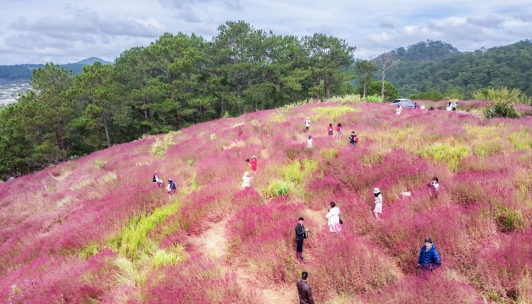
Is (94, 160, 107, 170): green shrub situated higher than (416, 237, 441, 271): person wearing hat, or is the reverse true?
(416, 237, 441, 271): person wearing hat

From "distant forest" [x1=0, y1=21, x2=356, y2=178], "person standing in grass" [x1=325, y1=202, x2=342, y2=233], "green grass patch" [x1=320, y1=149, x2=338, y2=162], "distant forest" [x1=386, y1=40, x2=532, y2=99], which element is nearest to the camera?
"person standing in grass" [x1=325, y1=202, x2=342, y2=233]

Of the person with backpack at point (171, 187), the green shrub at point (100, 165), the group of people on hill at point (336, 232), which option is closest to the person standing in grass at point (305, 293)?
the group of people on hill at point (336, 232)

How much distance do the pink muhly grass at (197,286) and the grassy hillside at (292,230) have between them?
2cm

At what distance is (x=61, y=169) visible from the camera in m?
24.5

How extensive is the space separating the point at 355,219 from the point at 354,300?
2647 mm

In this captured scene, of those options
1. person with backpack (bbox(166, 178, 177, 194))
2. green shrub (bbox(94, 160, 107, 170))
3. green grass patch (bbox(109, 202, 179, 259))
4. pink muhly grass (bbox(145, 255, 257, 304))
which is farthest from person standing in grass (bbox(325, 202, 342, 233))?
green shrub (bbox(94, 160, 107, 170))

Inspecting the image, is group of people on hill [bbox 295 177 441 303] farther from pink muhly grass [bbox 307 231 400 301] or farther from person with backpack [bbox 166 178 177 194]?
person with backpack [bbox 166 178 177 194]

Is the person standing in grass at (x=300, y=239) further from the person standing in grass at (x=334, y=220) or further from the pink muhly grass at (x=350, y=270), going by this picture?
the person standing in grass at (x=334, y=220)

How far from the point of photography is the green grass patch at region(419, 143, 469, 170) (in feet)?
32.2

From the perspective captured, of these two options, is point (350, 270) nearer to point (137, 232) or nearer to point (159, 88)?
point (137, 232)

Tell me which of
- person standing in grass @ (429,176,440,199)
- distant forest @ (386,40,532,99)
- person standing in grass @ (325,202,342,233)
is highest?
distant forest @ (386,40,532,99)

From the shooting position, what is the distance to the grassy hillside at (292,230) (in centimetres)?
524

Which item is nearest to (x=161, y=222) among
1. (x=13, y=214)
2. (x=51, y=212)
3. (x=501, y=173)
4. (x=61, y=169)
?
(x=51, y=212)

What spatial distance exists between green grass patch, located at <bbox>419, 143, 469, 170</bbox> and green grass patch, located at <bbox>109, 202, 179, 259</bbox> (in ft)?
27.5
